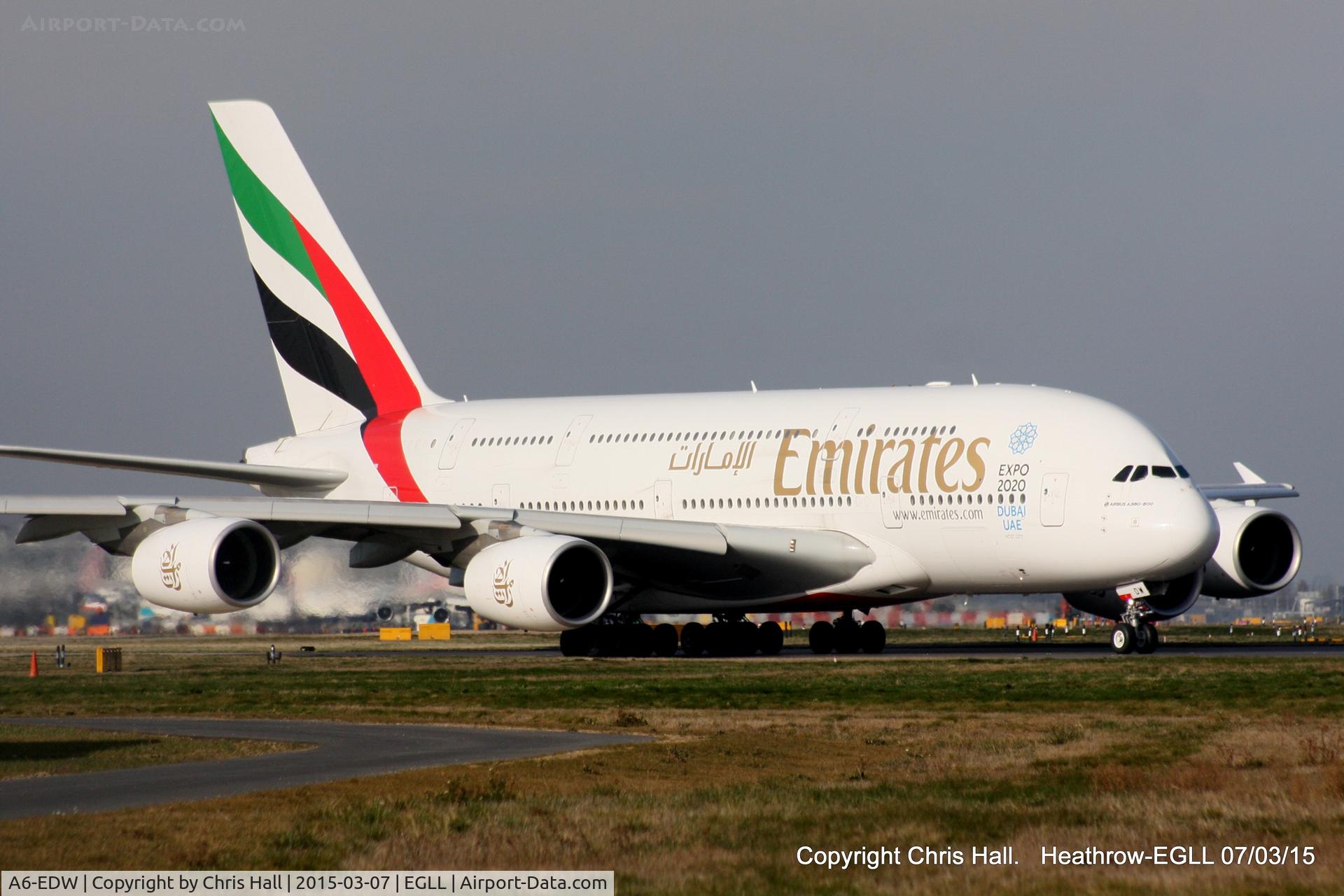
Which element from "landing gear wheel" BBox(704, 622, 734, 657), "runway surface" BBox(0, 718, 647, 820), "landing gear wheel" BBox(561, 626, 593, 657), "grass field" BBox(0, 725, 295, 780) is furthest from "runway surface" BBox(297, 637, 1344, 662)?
"grass field" BBox(0, 725, 295, 780)

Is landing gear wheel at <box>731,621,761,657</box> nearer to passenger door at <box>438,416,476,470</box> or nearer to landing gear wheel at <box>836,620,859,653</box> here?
landing gear wheel at <box>836,620,859,653</box>

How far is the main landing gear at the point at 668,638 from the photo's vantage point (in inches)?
1278

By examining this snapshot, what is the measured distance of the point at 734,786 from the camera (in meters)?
13.6

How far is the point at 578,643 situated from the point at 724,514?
11.4ft

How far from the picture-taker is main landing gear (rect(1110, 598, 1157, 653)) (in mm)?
29578

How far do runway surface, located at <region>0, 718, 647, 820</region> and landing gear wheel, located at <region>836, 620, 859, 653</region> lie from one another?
15.5 metres

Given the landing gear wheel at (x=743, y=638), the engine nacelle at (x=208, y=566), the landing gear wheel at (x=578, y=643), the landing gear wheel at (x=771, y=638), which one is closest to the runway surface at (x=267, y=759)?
the engine nacelle at (x=208, y=566)

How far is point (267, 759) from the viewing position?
51.0 ft

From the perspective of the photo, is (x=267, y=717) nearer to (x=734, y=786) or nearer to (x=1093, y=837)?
(x=734, y=786)

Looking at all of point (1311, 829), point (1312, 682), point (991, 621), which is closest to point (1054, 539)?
point (1312, 682)

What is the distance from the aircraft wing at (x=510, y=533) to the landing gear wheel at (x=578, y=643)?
49.9 inches

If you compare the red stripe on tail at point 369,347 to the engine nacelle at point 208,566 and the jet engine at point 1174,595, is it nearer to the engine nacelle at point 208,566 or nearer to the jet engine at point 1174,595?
the engine nacelle at point 208,566

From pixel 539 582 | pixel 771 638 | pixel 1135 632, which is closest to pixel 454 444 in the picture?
pixel 771 638

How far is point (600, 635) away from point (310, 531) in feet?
18.1
